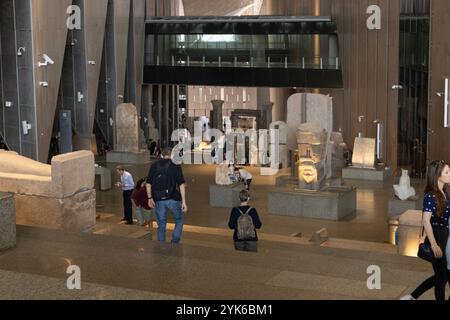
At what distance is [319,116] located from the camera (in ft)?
68.3

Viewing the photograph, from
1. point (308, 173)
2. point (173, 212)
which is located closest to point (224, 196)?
point (308, 173)

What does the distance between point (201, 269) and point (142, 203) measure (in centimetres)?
630

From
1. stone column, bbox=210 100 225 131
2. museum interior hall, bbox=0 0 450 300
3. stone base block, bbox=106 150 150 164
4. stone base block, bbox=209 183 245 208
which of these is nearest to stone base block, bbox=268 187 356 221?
museum interior hall, bbox=0 0 450 300

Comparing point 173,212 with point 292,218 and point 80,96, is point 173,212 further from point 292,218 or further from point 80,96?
point 80,96

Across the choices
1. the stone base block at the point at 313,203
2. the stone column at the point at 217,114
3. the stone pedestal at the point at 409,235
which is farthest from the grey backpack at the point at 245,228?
the stone column at the point at 217,114

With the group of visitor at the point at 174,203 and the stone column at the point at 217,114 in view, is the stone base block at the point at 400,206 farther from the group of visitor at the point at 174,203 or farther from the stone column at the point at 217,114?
the stone column at the point at 217,114

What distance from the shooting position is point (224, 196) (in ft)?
63.4

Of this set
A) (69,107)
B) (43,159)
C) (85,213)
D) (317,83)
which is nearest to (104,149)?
(69,107)

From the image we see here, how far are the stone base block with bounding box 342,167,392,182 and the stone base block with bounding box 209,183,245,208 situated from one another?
6.25 metres

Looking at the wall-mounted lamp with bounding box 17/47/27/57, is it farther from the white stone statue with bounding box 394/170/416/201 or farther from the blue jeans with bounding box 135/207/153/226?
the white stone statue with bounding box 394/170/416/201

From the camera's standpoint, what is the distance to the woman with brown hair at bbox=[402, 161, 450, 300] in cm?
618

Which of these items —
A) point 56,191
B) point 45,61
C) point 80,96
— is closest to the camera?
point 56,191

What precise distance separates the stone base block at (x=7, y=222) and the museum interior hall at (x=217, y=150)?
0.02 m

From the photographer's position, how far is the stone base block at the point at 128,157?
Result: 2777cm
